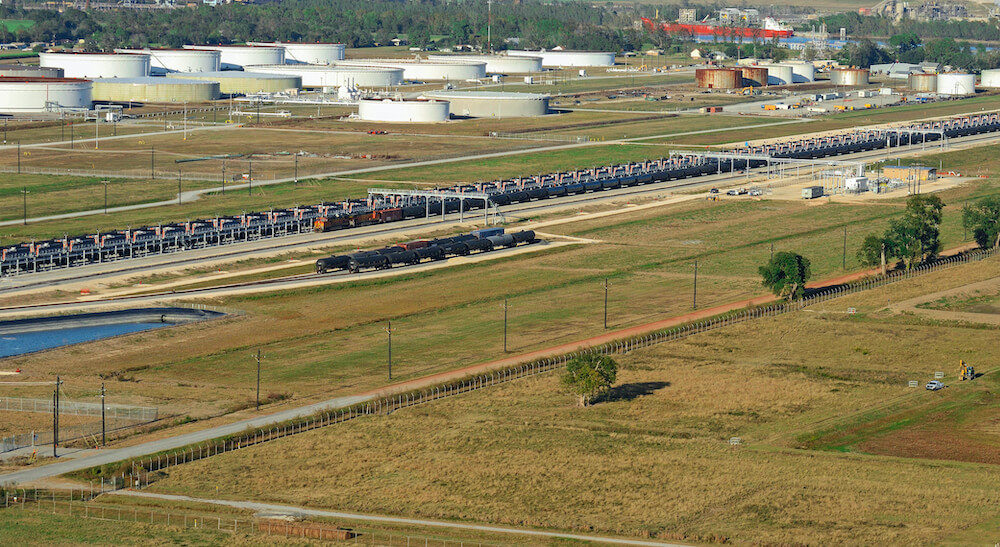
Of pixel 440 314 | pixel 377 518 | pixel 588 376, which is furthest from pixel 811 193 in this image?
pixel 377 518

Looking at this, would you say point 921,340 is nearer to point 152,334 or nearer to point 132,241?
point 152,334

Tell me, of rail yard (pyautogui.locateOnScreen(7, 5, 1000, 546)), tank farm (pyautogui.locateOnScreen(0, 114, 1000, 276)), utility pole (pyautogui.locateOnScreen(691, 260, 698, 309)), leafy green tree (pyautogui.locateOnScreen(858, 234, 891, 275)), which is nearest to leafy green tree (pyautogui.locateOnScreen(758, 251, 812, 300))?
rail yard (pyautogui.locateOnScreen(7, 5, 1000, 546))

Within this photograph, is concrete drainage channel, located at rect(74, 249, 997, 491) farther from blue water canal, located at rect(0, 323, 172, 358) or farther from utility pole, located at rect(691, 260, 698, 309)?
blue water canal, located at rect(0, 323, 172, 358)

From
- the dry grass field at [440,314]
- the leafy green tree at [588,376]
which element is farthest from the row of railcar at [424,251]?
the leafy green tree at [588,376]

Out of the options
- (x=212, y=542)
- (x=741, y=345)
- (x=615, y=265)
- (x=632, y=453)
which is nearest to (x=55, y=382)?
(x=212, y=542)

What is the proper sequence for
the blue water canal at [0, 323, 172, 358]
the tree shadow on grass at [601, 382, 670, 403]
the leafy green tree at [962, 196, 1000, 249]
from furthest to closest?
1. the leafy green tree at [962, 196, 1000, 249]
2. the blue water canal at [0, 323, 172, 358]
3. the tree shadow on grass at [601, 382, 670, 403]

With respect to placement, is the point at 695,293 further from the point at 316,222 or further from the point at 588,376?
the point at 316,222
